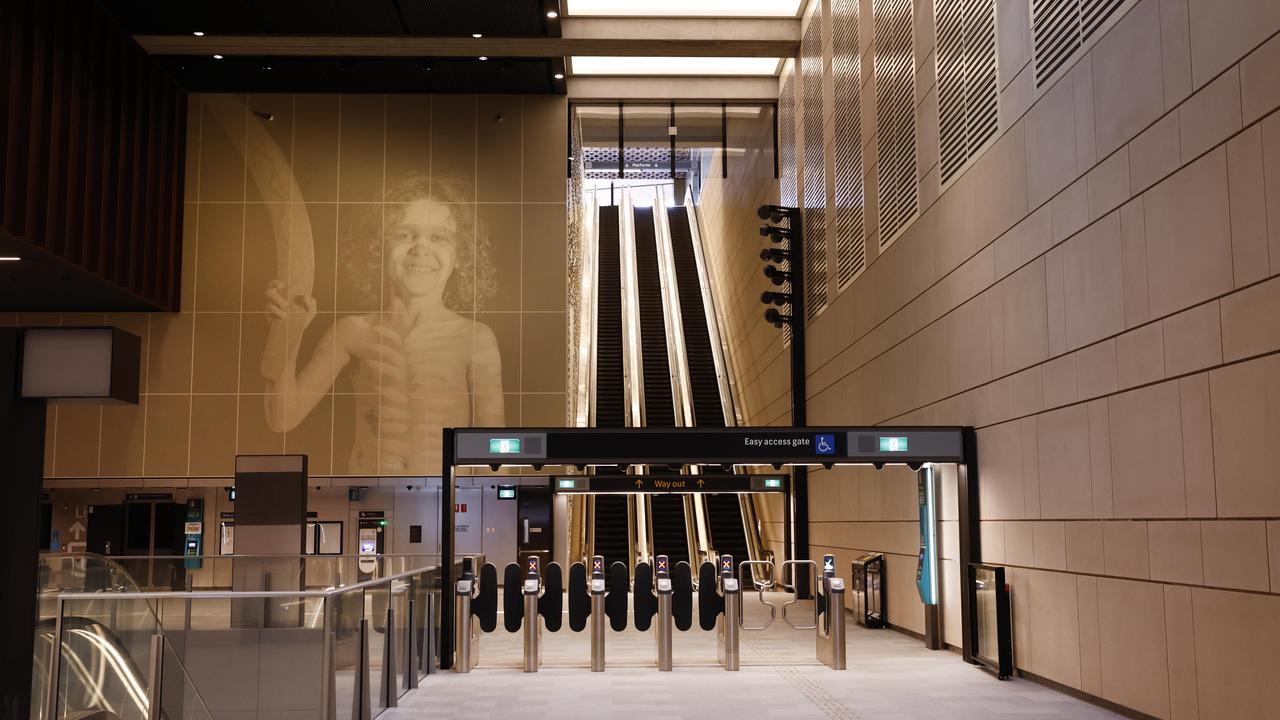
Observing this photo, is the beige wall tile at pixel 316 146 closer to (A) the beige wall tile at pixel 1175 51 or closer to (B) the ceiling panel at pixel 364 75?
(B) the ceiling panel at pixel 364 75

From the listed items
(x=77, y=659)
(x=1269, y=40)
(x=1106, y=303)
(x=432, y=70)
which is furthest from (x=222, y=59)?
(x=1269, y=40)

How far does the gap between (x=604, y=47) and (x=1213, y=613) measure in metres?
13.5

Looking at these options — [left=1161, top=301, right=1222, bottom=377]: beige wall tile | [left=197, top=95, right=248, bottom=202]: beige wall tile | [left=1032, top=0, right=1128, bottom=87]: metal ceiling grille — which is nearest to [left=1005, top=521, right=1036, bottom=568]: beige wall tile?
[left=1161, top=301, right=1222, bottom=377]: beige wall tile

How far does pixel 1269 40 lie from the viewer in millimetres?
5926

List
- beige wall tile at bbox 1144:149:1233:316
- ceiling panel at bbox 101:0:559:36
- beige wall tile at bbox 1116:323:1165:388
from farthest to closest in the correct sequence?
ceiling panel at bbox 101:0:559:36, beige wall tile at bbox 1116:323:1165:388, beige wall tile at bbox 1144:149:1233:316

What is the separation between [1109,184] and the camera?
7.83 metres

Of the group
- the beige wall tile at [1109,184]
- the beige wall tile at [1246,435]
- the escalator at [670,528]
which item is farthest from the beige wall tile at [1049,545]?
the escalator at [670,528]

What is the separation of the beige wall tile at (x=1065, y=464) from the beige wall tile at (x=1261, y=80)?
9.09 feet

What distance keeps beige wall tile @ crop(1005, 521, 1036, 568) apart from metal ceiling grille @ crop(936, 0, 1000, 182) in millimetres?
3445

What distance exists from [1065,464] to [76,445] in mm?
16265

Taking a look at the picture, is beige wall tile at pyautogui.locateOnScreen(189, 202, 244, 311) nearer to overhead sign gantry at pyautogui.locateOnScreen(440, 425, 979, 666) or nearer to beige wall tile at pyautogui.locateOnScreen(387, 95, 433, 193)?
beige wall tile at pyautogui.locateOnScreen(387, 95, 433, 193)

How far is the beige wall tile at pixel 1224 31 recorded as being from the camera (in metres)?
5.98

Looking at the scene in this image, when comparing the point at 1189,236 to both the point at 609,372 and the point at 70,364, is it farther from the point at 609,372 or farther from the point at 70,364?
the point at 609,372

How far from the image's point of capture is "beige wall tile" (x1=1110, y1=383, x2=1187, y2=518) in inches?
275
